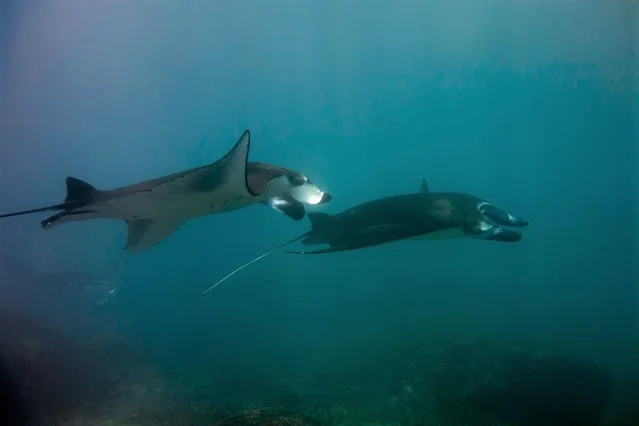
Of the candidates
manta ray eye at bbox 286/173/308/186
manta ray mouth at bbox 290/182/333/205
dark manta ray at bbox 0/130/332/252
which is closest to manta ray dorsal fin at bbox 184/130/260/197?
dark manta ray at bbox 0/130/332/252

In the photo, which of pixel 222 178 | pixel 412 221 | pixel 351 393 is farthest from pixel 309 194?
pixel 351 393

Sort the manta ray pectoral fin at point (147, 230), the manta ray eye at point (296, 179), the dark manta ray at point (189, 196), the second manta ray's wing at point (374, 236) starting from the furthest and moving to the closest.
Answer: the manta ray pectoral fin at point (147, 230), the second manta ray's wing at point (374, 236), the manta ray eye at point (296, 179), the dark manta ray at point (189, 196)

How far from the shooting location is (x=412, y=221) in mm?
5094

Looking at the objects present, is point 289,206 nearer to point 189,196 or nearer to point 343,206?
point 189,196

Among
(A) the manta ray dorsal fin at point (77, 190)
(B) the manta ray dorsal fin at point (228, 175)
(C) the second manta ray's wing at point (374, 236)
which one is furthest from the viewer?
(C) the second manta ray's wing at point (374, 236)

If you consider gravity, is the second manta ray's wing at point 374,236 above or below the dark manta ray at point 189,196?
below

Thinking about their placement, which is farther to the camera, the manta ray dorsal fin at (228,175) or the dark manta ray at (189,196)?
the dark manta ray at (189,196)

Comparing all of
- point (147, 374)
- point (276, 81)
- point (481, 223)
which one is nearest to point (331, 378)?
point (147, 374)

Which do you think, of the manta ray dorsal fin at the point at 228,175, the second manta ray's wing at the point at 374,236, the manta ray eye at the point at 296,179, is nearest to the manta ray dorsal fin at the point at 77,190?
the manta ray dorsal fin at the point at 228,175

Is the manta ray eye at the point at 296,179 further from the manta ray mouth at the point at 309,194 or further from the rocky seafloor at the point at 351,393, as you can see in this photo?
the rocky seafloor at the point at 351,393

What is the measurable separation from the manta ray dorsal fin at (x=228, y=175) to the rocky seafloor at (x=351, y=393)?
11.0 ft

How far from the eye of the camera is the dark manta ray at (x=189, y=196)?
324cm

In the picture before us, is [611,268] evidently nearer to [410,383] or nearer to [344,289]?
[344,289]

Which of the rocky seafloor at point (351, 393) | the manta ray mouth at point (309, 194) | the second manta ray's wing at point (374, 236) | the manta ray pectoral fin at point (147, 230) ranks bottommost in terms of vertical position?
the rocky seafloor at point (351, 393)
